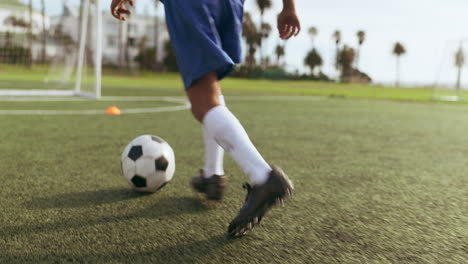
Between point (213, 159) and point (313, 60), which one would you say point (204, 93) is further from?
point (313, 60)

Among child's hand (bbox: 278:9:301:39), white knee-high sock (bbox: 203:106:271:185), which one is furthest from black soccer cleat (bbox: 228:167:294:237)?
child's hand (bbox: 278:9:301:39)

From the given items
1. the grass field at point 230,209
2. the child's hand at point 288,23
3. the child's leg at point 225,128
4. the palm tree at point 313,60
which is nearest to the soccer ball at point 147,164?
the grass field at point 230,209

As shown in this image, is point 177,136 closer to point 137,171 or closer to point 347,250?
point 137,171

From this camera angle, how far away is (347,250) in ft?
5.35

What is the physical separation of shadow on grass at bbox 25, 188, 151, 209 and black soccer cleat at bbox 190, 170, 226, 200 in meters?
0.32

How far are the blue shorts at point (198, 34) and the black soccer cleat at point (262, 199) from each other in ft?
1.64

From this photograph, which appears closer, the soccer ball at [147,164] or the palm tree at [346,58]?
the soccer ball at [147,164]

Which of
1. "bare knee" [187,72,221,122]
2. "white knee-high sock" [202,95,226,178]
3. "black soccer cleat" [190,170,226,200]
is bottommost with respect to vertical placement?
A: "black soccer cleat" [190,170,226,200]

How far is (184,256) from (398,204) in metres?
1.27

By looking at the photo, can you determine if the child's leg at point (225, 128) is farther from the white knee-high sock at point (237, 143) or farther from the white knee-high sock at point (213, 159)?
the white knee-high sock at point (213, 159)

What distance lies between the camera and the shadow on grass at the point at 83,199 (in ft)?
6.85

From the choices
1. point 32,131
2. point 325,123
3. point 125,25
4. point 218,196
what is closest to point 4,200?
point 218,196

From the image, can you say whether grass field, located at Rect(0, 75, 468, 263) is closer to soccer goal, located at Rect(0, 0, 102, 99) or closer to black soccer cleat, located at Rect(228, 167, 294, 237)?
black soccer cleat, located at Rect(228, 167, 294, 237)

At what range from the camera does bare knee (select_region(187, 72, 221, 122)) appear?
1.82 meters
